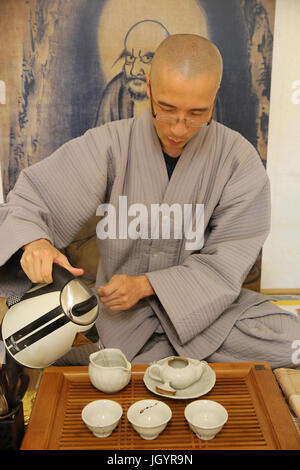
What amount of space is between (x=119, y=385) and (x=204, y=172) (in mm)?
926

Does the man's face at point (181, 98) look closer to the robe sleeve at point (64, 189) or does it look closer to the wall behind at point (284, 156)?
the robe sleeve at point (64, 189)

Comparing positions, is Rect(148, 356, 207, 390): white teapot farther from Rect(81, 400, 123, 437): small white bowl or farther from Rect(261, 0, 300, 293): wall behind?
Rect(261, 0, 300, 293): wall behind

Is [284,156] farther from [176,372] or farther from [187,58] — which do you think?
[176,372]

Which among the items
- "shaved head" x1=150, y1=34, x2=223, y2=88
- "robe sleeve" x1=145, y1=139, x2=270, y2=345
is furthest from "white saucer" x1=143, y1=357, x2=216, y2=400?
"shaved head" x1=150, y1=34, x2=223, y2=88

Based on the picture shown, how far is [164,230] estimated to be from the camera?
1873 millimetres

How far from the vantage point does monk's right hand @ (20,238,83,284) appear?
134 cm

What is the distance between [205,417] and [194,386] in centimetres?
14

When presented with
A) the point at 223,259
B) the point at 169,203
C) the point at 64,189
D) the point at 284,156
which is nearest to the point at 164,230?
the point at 169,203

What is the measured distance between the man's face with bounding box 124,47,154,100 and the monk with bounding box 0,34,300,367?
404 mm

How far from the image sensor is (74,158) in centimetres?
183

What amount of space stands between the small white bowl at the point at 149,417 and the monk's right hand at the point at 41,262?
399mm

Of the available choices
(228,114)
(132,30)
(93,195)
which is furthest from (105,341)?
(132,30)

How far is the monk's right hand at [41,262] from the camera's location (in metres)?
1.34
